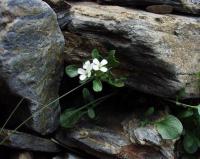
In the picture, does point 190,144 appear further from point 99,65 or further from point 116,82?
point 99,65

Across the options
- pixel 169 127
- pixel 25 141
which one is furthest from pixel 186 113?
pixel 25 141

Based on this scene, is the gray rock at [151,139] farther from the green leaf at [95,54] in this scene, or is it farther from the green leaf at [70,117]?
the green leaf at [95,54]

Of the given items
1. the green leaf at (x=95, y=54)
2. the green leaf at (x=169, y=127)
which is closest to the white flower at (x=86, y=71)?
the green leaf at (x=95, y=54)

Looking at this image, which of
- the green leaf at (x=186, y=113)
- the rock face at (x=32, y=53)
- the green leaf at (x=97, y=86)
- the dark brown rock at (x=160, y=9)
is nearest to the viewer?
the rock face at (x=32, y=53)

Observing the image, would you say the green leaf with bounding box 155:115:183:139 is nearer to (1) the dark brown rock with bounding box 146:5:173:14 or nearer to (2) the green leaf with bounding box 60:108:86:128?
(2) the green leaf with bounding box 60:108:86:128

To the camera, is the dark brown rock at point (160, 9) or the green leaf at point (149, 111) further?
the dark brown rock at point (160, 9)

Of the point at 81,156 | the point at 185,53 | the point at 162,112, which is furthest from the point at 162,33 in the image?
the point at 81,156
